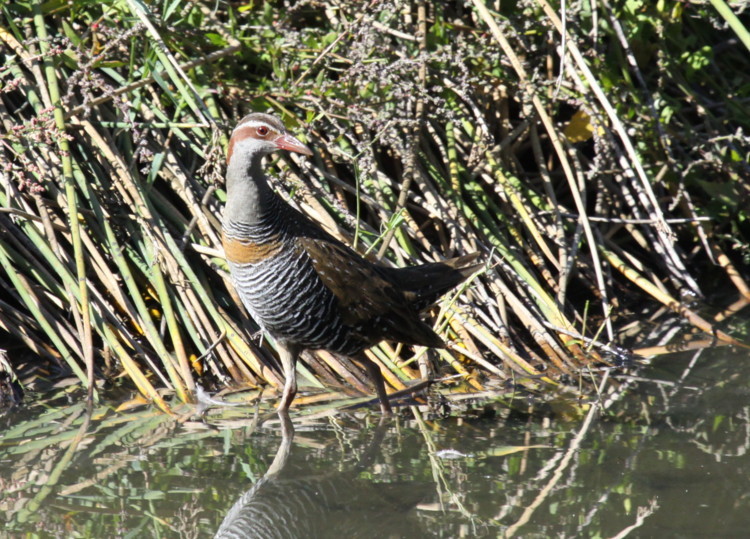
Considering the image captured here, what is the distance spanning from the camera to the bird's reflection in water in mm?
2695

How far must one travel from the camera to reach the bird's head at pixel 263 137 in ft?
11.1

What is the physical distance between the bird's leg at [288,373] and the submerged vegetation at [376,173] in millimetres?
282

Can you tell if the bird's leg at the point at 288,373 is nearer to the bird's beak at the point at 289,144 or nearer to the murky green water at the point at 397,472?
the murky green water at the point at 397,472

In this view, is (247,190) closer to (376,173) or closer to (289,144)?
(289,144)

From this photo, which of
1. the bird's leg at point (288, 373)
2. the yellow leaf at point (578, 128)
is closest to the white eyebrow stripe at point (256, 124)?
the bird's leg at point (288, 373)

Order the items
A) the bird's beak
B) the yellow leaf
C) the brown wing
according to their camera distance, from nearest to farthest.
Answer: the bird's beak < the brown wing < the yellow leaf

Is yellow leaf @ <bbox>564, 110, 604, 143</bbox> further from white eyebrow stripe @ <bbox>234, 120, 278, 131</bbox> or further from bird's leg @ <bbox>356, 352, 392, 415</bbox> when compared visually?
white eyebrow stripe @ <bbox>234, 120, 278, 131</bbox>

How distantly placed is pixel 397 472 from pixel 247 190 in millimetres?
1209

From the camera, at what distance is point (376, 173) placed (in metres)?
4.46

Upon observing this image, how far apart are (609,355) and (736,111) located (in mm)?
1714

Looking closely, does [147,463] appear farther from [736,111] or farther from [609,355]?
[736,111]

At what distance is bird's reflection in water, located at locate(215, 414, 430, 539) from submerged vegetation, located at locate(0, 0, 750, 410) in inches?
34.7

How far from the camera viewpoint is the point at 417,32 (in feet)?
14.8

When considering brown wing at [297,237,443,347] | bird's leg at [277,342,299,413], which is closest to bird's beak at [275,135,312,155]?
brown wing at [297,237,443,347]
